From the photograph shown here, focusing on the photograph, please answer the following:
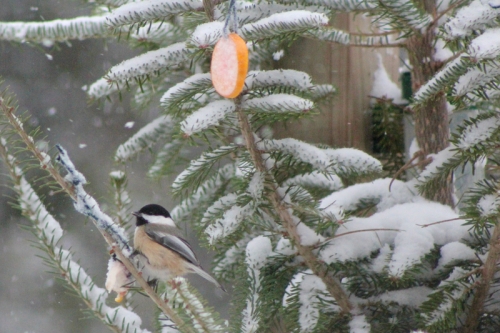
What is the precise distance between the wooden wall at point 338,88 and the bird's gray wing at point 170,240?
14.3 inches

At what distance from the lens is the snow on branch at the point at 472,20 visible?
66 centimetres

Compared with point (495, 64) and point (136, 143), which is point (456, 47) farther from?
point (136, 143)

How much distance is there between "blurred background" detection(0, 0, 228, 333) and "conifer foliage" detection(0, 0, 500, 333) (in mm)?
1896

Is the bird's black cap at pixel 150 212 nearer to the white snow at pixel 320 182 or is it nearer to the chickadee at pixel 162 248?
the chickadee at pixel 162 248

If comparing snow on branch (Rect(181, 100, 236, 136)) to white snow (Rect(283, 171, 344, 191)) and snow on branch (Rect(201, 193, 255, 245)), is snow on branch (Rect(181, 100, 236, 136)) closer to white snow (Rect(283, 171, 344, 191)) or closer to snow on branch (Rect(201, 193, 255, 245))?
snow on branch (Rect(201, 193, 255, 245))

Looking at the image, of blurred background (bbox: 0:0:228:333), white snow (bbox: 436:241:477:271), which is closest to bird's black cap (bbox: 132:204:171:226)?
white snow (bbox: 436:241:477:271)

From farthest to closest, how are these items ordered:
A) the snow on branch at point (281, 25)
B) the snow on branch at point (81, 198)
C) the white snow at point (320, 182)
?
1. the white snow at point (320, 182)
2. the snow on branch at point (281, 25)
3. the snow on branch at point (81, 198)

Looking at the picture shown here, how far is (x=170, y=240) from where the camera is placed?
0.93m

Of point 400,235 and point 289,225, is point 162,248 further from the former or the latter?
point 400,235

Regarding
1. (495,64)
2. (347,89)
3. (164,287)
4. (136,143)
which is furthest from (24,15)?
(495,64)

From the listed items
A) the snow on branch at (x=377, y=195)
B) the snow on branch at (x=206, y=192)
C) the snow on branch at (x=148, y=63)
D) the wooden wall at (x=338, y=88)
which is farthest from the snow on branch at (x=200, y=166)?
the wooden wall at (x=338, y=88)

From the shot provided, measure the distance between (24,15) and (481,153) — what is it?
2.68 metres

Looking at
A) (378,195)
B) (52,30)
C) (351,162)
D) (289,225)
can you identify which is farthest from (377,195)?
(52,30)

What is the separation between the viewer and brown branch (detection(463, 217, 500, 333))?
657mm
